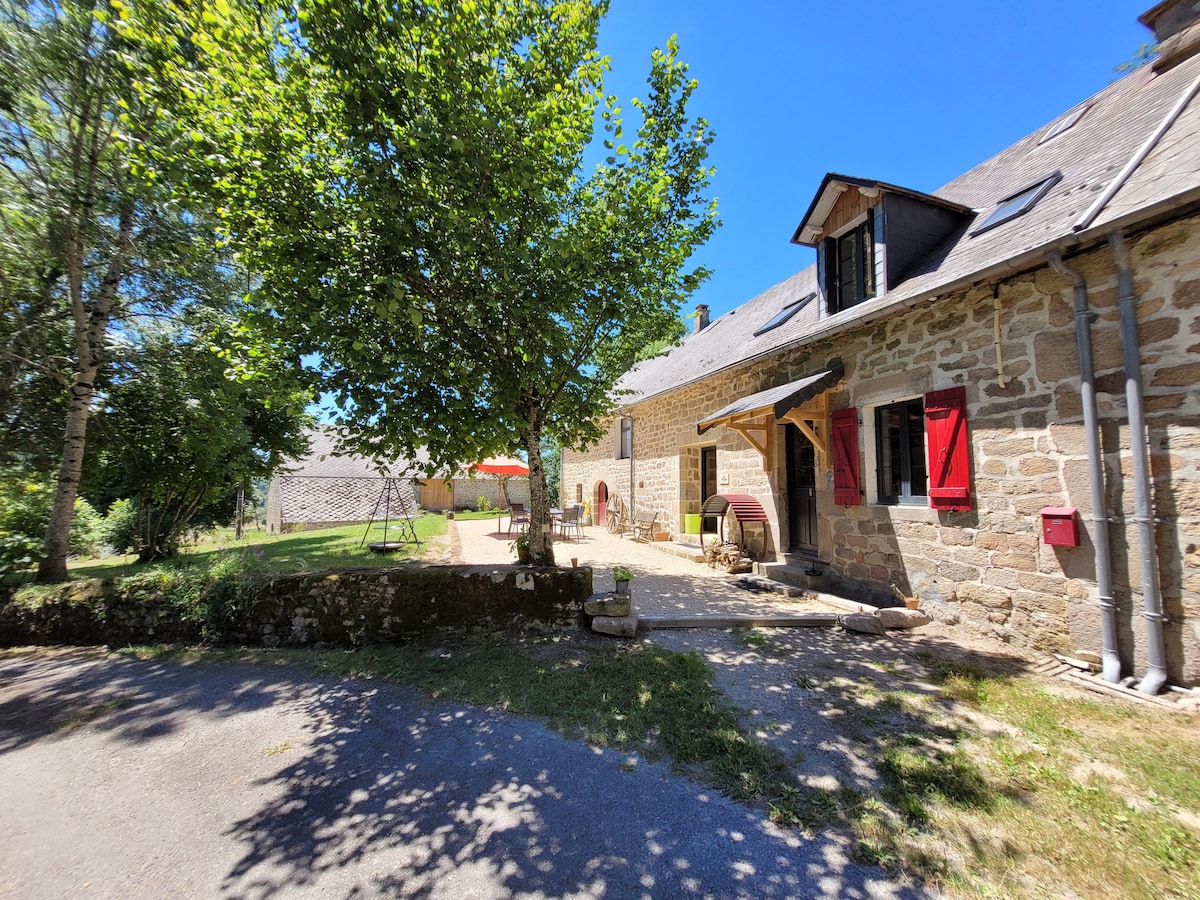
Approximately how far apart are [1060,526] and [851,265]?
15.0 ft

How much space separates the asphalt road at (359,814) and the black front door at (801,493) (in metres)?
5.82

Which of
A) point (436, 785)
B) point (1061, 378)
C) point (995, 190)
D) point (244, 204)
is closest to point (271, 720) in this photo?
point (436, 785)

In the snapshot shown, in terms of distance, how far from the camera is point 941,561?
539 centimetres

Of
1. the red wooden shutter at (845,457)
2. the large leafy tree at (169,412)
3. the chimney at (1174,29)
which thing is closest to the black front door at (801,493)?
the red wooden shutter at (845,457)

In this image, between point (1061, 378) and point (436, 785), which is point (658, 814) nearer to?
point (436, 785)

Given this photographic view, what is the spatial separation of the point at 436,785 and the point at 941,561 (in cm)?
563

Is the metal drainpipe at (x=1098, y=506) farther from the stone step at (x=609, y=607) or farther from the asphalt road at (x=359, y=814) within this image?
the stone step at (x=609, y=607)

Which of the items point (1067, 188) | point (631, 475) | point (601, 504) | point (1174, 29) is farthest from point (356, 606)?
point (1174, 29)

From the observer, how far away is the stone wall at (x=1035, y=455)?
370 cm

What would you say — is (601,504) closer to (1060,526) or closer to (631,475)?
(631,475)

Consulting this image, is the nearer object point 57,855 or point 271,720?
point 57,855

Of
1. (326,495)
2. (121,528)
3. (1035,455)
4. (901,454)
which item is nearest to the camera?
(1035,455)

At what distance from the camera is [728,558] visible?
853 cm

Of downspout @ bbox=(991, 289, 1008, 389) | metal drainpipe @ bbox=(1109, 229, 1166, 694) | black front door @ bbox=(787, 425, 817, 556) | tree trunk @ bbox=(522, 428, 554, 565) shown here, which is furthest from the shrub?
metal drainpipe @ bbox=(1109, 229, 1166, 694)
